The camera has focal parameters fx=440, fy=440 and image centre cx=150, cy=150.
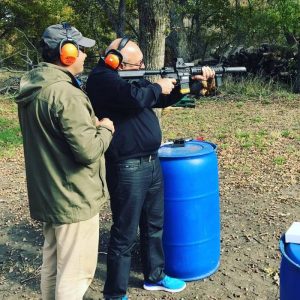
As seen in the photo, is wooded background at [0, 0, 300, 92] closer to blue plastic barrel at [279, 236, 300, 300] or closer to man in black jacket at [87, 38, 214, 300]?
man in black jacket at [87, 38, 214, 300]

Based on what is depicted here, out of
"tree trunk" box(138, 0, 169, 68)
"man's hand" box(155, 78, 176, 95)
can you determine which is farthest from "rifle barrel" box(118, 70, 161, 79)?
"tree trunk" box(138, 0, 169, 68)

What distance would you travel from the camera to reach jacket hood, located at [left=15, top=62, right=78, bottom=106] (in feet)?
8.35

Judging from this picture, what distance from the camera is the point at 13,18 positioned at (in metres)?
23.3

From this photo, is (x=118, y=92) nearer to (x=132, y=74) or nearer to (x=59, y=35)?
(x=132, y=74)

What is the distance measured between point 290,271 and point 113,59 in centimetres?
186

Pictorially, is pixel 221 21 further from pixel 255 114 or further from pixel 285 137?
pixel 285 137

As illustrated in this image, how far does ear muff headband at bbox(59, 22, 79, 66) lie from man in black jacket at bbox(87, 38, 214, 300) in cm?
47

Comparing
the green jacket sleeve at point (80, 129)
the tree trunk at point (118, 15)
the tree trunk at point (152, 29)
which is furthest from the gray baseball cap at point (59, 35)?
the tree trunk at point (118, 15)

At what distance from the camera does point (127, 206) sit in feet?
10.6

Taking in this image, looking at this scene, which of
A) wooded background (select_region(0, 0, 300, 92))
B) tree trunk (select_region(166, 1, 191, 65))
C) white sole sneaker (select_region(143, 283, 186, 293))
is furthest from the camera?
tree trunk (select_region(166, 1, 191, 65))

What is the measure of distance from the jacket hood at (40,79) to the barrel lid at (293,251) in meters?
1.52

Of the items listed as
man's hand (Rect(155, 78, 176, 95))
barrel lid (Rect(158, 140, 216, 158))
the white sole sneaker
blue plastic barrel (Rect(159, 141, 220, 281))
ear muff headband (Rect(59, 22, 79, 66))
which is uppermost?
ear muff headband (Rect(59, 22, 79, 66))

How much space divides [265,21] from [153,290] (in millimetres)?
13325

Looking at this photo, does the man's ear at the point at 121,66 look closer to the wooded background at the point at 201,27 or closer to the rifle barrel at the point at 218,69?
the rifle barrel at the point at 218,69
